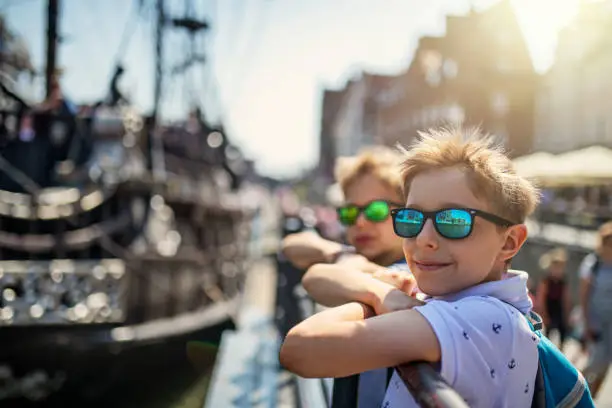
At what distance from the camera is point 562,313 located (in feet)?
21.5

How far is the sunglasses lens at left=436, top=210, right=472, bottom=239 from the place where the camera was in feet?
4.49

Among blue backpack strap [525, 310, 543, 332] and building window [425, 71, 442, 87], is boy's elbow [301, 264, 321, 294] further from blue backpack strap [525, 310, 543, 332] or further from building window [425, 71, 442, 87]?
building window [425, 71, 442, 87]

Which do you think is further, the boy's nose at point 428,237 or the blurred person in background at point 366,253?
the blurred person in background at point 366,253

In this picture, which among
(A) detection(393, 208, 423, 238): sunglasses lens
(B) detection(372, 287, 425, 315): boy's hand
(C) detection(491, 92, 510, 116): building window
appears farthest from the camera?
(C) detection(491, 92, 510, 116): building window

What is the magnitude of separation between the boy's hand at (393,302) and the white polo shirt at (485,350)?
10 cm

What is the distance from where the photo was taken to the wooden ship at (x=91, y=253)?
7.93 m

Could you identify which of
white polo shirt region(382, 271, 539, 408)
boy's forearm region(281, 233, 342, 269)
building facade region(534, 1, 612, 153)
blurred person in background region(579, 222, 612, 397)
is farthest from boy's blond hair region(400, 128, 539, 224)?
building facade region(534, 1, 612, 153)

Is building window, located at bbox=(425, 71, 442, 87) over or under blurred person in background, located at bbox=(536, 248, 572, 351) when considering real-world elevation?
over

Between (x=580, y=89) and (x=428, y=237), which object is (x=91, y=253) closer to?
(x=428, y=237)

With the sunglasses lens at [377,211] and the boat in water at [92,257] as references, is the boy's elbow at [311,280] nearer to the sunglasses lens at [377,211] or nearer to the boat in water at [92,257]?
the sunglasses lens at [377,211]

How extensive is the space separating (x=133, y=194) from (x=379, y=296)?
8.75 meters

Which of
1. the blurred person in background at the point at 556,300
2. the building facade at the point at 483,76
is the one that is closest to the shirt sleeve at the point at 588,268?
the blurred person in background at the point at 556,300

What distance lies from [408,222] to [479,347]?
0.38 m

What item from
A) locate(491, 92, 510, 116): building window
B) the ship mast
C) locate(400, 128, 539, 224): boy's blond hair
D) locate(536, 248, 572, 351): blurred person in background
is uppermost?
locate(491, 92, 510, 116): building window
